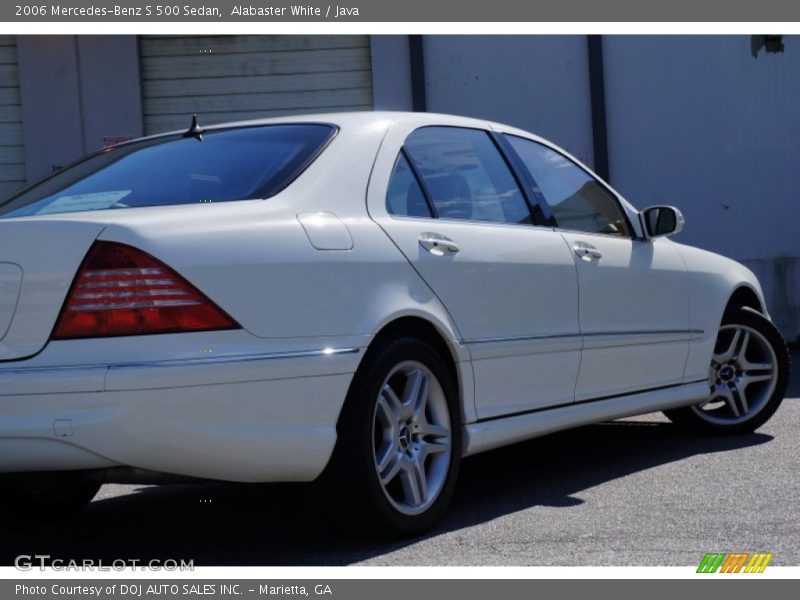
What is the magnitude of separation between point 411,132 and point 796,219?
28.6 feet

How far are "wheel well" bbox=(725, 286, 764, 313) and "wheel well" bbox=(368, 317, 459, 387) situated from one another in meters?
2.59

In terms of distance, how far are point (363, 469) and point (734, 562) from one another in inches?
44.4

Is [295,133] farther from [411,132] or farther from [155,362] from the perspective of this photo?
[155,362]

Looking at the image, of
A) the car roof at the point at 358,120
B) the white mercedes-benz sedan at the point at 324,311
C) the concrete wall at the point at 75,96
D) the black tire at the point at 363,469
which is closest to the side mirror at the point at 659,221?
the white mercedes-benz sedan at the point at 324,311

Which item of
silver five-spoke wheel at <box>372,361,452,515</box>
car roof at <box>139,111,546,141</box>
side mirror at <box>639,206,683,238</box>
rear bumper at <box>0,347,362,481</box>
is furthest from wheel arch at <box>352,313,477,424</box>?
side mirror at <box>639,206,683,238</box>

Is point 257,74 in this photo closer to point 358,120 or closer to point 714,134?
point 714,134

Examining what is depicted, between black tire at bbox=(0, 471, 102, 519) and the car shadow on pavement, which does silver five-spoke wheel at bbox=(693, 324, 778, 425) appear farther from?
black tire at bbox=(0, 471, 102, 519)

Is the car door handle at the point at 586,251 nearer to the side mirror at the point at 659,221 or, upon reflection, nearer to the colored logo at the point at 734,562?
the side mirror at the point at 659,221

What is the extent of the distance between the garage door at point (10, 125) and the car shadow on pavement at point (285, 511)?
7384 millimetres

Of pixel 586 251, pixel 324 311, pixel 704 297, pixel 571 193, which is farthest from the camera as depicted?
pixel 704 297

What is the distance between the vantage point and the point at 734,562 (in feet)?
13.2

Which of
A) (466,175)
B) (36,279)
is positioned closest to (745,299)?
(466,175)

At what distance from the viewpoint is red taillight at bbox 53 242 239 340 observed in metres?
3.83

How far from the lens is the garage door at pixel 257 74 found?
42.7 feet
